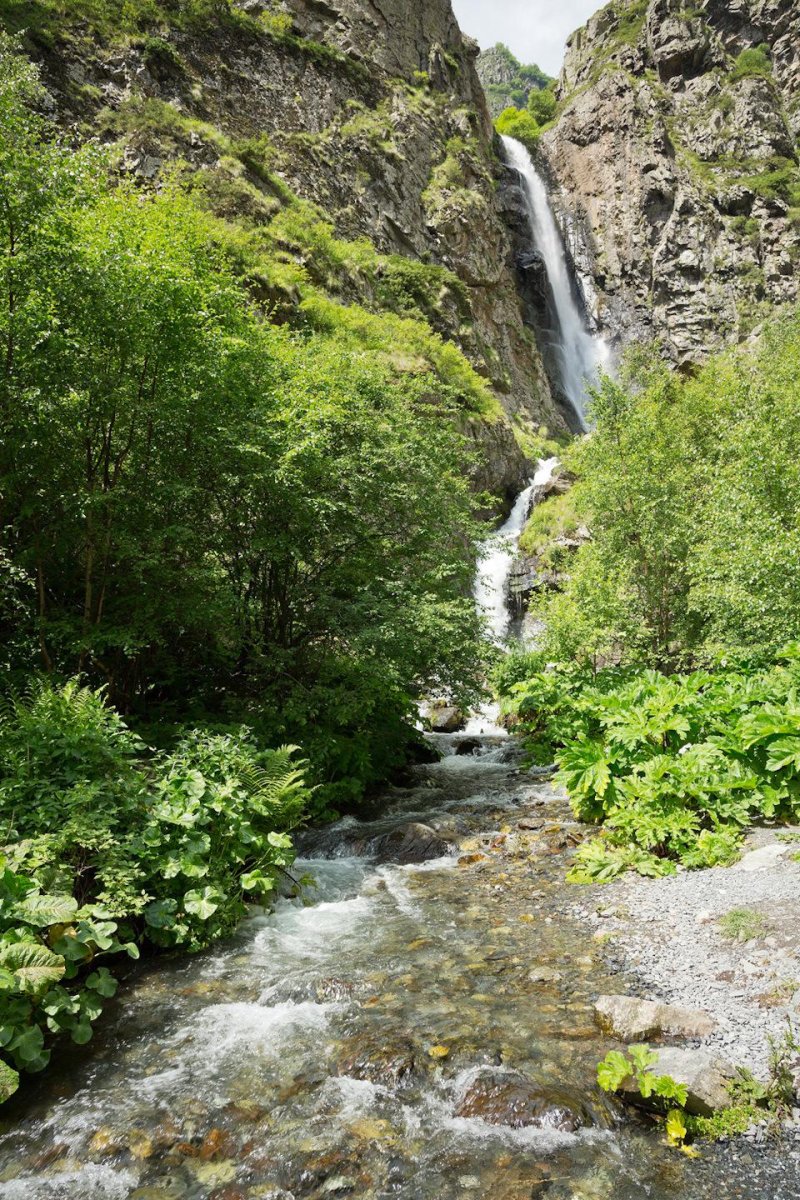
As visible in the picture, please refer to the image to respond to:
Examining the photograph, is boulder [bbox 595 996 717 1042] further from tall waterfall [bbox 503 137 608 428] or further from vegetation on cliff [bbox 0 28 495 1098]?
tall waterfall [bbox 503 137 608 428]

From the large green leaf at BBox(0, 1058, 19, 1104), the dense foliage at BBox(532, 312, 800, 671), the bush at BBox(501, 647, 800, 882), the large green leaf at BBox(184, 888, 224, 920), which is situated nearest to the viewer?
the large green leaf at BBox(0, 1058, 19, 1104)

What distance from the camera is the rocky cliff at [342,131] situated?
87.5ft

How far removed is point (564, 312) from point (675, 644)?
141 ft

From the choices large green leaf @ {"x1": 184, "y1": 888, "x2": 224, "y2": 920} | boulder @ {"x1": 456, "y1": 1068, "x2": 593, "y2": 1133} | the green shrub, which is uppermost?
the green shrub

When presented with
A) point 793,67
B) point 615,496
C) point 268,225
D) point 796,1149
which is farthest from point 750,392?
point 793,67

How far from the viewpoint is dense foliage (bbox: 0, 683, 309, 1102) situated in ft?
14.0

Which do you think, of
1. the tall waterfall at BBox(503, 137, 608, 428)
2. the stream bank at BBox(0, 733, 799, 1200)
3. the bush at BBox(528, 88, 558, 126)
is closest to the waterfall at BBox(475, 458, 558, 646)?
the stream bank at BBox(0, 733, 799, 1200)

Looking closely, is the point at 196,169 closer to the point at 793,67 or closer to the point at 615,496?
the point at 615,496

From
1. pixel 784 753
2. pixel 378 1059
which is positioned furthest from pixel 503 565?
pixel 378 1059

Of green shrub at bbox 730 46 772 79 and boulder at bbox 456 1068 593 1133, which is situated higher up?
green shrub at bbox 730 46 772 79

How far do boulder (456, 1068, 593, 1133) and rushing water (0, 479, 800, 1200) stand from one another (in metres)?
0.01

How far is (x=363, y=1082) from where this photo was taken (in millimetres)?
4090

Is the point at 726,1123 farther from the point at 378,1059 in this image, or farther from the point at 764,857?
the point at 764,857

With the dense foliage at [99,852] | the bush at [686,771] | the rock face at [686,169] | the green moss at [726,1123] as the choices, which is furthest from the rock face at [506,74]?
the green moss at [726,1123]
